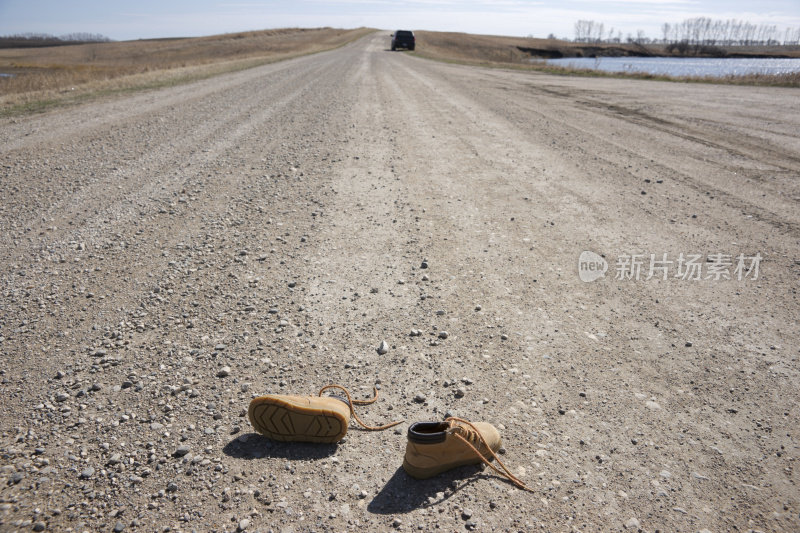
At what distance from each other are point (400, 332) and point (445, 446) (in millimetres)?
1382

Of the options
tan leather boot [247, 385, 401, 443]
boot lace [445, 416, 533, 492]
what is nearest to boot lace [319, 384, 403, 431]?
tan leather boot [247, 385, 401, 443]

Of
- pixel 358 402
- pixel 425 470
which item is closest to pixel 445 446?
pixel 425 470

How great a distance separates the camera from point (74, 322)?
388 cm

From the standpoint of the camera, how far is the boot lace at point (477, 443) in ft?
8.45

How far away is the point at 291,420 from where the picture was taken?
8.95 feet

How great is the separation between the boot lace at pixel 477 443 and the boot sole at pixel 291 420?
0.64m

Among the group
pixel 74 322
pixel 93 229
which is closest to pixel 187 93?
pixel 93 229

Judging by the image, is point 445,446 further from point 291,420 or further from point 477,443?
point 291,420

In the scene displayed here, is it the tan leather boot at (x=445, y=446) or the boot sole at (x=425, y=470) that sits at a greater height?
the tan leather boot at (x=445, y=446)

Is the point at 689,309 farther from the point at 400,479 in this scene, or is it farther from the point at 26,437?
the point at 26,437

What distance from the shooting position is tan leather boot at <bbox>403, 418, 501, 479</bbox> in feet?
8.32

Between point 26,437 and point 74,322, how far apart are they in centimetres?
134

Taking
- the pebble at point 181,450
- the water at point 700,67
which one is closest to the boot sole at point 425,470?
the pebble at point 181,450

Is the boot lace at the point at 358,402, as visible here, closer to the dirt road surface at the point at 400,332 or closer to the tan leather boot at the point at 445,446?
the dirt road surface at the point at 400,332
